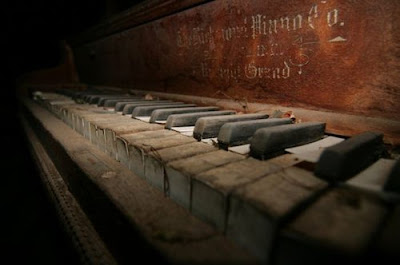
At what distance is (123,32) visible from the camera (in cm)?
364

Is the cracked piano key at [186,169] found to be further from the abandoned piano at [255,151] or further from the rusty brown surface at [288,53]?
the rusty brown surface at [288,53]

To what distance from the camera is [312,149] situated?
119 cm

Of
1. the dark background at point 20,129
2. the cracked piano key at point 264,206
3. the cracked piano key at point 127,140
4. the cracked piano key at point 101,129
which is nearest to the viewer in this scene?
the cracked piano key at point 264,206

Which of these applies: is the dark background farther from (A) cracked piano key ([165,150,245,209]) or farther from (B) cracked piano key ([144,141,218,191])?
(A) cracked piano key ([165,150,245,209])

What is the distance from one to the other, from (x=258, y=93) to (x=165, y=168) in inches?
45.4

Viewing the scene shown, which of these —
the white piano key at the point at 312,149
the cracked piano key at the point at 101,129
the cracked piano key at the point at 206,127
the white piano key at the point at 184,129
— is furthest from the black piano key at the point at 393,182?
the cracked piano key at the point at 101,129

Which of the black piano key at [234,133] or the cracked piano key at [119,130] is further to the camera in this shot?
the cracked piano key at [119,130]

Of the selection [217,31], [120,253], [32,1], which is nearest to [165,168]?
[120,253]

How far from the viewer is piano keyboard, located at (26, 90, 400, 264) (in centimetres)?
62

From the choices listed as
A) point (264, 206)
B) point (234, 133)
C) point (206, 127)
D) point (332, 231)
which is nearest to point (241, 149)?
point (234, 133)

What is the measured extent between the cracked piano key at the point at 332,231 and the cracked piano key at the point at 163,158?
562 mm

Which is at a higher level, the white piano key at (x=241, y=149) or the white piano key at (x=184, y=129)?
the white piano key at (x=184, y=129)

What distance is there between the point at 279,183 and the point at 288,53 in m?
1.13

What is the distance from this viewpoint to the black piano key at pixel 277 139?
1.10 m
